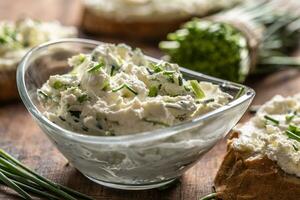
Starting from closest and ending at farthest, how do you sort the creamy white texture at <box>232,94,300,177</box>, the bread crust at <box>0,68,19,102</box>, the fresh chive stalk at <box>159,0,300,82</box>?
1. the creamy white texture at <box>232,94,300,177</box>
2. the bread crust at <box>0,68,19,102</box>
3. the fresh chive stalk at <box>159,0,300,82</box>

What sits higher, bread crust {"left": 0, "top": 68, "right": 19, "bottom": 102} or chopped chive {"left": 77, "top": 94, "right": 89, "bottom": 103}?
chopped chive {"left": 77, "top": 94, "right": 89, "bottom": 103}

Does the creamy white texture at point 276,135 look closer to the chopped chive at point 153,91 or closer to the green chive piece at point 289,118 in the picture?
the green chive piece at point 289,118

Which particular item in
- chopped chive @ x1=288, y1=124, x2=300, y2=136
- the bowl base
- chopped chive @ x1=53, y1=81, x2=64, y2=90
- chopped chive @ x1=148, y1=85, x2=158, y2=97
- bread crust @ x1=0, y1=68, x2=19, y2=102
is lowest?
bread crust @ x1=0, y1=68, x2=19, y2=102

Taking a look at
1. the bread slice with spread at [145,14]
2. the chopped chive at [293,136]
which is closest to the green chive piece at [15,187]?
the chopped chive at [293,136]

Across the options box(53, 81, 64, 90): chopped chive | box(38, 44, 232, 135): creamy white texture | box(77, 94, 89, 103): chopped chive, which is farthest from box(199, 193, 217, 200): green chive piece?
box(53, 81, 64, 90): chopped chive

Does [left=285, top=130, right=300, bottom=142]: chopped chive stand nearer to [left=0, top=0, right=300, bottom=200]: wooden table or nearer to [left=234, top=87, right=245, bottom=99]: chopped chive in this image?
[left=234, top=87, right=245, bottom=99]: chopped chive

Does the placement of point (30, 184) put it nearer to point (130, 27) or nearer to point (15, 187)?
point (15, 187)

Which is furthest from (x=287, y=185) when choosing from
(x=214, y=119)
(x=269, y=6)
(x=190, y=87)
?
(x=269, y=6)

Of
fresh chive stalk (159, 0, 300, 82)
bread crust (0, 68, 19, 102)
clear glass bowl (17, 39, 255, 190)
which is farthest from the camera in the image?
fresh chive stalk (159, 0, 300, 82)
